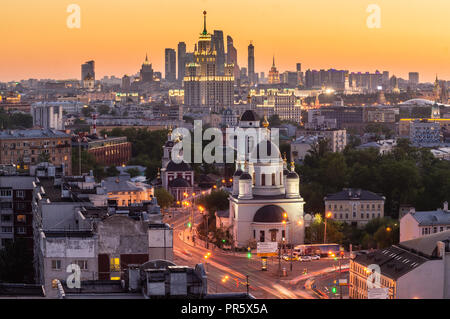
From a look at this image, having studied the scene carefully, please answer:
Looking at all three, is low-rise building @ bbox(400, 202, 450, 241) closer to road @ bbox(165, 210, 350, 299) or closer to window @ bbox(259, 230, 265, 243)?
road @ bbox(165, 210, 350, 299)

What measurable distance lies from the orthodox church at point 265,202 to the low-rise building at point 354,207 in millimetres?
6711

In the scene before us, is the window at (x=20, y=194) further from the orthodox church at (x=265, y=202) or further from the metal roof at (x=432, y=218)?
the metal roof at (x=432, y=218)

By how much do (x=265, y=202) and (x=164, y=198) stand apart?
15345 mm

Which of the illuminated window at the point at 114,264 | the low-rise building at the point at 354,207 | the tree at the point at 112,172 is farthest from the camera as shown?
the tree at the point at 112,172

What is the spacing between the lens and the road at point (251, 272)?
38.7 metres

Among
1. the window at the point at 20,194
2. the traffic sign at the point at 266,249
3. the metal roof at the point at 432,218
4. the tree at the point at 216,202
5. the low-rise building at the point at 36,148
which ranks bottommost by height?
the traffic sign at the point at 266,249

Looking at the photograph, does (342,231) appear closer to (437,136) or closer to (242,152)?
(242,152)

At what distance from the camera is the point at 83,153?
294 ft

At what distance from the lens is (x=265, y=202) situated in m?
51.6

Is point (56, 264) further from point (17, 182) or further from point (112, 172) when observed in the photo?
point (112, 172)

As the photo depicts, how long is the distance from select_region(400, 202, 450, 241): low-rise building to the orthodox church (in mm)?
5499

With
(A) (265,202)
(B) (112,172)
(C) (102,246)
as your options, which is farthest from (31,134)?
(C) (102,246)

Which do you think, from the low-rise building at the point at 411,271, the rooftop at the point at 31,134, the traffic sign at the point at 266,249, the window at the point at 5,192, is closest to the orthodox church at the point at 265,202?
the traffic sign at the point at 266,249

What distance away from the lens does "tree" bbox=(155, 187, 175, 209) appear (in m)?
65.4
